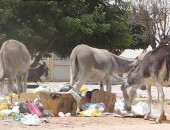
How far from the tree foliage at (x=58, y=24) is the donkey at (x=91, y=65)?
3.86 metres

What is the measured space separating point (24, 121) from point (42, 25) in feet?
27.5

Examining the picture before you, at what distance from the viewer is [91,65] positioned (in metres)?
15.8

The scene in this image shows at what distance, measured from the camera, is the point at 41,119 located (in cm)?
1251

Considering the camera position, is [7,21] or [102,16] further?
[102,16]

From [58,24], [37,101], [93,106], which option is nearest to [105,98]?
[93,106]

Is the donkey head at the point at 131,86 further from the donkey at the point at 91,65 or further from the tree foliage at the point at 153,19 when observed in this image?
the tree foliage at the point at 153,19

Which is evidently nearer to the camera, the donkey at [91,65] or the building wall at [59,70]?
the donkey at [91,65]

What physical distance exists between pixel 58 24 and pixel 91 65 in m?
4.92

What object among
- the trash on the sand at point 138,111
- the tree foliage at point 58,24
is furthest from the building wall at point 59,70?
the trash on the sand at point 138,111

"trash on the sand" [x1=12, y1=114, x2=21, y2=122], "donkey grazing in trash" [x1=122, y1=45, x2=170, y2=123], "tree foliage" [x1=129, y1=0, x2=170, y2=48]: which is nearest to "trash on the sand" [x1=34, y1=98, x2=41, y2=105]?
"trash on the sand" [x1=12, y1=114, x2=21, y2=122]

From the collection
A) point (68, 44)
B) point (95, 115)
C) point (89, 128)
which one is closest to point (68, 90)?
point (95, 115)

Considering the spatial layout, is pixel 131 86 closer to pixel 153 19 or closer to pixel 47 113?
pixel 47 113

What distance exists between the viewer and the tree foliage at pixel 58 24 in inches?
786

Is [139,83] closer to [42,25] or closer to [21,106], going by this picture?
[21,106]
